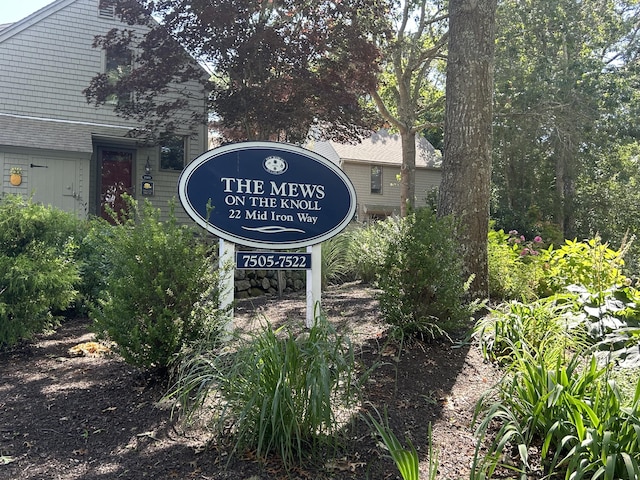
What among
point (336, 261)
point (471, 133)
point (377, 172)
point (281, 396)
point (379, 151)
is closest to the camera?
point (281, 396)

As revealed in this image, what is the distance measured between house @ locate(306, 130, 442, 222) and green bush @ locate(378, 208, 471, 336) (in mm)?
18552

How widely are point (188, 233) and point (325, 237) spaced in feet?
5.57

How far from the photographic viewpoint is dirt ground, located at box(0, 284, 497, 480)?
2.76 m

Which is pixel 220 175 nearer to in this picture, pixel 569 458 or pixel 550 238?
pixel 569 458

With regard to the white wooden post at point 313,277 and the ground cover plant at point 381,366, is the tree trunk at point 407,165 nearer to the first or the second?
the ground cover plant at point 381,366

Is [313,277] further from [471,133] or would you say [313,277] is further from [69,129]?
[69,129]

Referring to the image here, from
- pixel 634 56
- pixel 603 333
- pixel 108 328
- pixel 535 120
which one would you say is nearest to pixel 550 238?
pixel 535 120

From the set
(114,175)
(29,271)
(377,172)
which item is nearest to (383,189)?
(377,172)

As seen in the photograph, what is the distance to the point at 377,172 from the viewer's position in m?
24.4

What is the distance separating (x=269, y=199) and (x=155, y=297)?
1682 millimetres

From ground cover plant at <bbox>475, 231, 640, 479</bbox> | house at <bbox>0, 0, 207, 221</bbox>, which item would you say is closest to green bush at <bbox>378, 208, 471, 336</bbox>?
ground cover plant at <bbox>475, 231, 640, 479</bbox>

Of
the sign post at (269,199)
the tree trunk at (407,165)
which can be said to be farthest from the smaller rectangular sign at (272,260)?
the tree trunk at (407,165)

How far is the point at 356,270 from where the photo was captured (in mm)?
9797

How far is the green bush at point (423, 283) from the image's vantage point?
4332 mm
